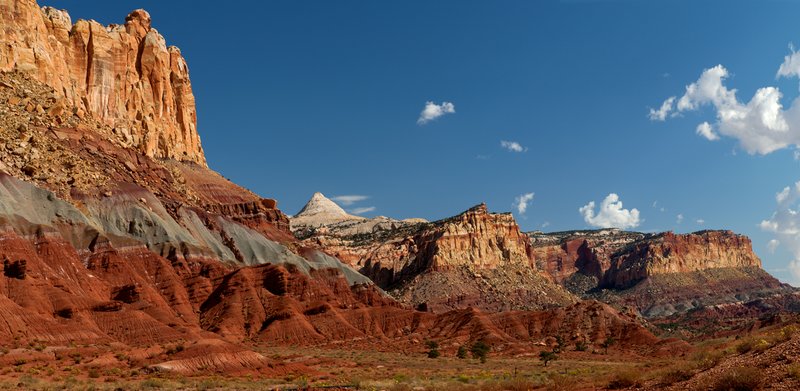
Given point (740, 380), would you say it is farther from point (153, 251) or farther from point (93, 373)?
point (153, 251)

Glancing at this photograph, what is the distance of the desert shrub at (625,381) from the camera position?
2800 cm

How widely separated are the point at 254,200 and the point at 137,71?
36.4m

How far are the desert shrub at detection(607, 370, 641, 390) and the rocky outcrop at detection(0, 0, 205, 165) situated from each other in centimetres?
9347

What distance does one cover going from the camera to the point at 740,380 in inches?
804

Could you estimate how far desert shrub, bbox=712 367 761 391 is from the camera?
20.2 m

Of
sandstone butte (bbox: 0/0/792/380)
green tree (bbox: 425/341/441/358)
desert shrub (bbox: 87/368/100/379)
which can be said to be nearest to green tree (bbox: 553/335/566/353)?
sandstone butte (bbox: 0/0/792/380)

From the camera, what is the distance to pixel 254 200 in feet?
471

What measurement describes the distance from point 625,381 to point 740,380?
337 inches

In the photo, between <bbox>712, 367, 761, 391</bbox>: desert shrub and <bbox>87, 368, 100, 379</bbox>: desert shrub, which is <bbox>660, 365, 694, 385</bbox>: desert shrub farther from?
<bbox>87, 368, 100, 379</bbox>: desert shrub

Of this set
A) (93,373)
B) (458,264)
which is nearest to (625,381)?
(93,373)

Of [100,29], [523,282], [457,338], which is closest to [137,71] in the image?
[100,29]

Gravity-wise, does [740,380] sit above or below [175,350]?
above

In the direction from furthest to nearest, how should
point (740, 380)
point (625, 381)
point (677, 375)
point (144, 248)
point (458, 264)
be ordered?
point (458, 264) → point (144, 248) → point (625, 381) → point (677, 375) → point (740, 380)

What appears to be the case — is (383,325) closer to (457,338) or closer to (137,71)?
(457,338)
